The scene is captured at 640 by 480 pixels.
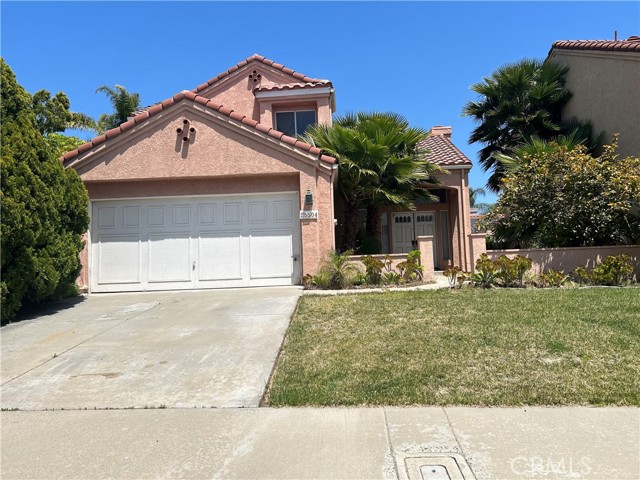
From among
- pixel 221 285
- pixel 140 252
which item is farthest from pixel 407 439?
pixel 140 252

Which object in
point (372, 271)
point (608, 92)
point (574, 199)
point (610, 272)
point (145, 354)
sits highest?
point (608, 92)

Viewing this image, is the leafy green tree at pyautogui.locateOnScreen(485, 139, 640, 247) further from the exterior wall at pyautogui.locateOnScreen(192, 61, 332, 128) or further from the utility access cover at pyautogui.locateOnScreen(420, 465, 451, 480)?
the utility access cover at pyautogui.locateOnScreen(420, 465, 451, 480)

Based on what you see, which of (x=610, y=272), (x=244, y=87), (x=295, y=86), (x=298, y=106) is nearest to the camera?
(x=610, y=272)

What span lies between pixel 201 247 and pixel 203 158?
2275 millimetres

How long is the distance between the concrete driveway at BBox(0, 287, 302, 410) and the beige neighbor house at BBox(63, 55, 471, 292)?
6.55 feet

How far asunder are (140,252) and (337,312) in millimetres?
6266

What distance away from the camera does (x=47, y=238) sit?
335 inches

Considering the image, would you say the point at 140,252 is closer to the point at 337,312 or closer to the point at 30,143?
the point at 30,143

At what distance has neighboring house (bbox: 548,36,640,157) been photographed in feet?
42.1

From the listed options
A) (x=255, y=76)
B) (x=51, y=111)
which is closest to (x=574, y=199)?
(x=255, y=76)

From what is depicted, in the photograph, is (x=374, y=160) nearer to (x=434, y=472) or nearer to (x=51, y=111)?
(x=51, y=111)

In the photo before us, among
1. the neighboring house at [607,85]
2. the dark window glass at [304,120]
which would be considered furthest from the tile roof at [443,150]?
the neighboring house at [607,85]

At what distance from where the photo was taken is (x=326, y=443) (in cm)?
359

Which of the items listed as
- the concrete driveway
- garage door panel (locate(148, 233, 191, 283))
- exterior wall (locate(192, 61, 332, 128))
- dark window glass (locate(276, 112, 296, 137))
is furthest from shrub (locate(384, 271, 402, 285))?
exterior wall (locate(192, 61, 332, 128))
